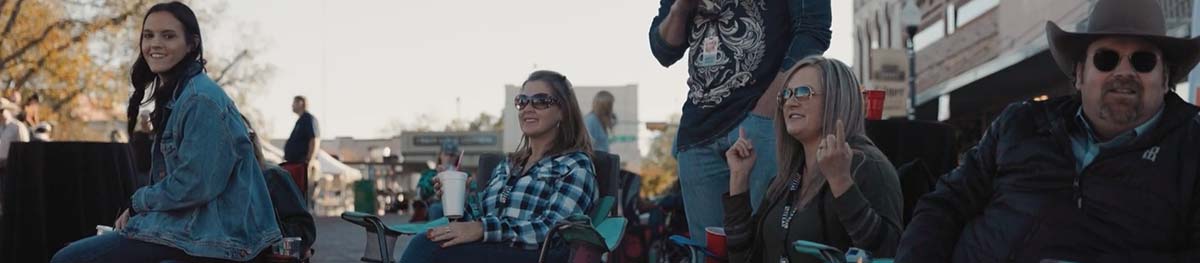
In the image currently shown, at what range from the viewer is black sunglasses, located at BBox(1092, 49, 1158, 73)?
3375 millimetres

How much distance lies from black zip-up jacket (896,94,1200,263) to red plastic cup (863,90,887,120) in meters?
2.10

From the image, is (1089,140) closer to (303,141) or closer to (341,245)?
(303,141)

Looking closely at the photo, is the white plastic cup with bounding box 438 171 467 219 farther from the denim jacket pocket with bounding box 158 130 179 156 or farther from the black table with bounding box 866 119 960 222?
the black table with bounding box 866 119 960 222

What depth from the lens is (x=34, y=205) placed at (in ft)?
26.8

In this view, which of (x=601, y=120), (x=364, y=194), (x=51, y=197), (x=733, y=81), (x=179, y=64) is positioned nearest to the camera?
(x=179, y=64)

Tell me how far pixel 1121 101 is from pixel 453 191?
2597mm

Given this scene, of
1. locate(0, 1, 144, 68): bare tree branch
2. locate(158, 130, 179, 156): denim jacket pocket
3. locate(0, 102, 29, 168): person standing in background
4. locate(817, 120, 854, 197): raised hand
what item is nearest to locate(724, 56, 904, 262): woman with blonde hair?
locate(817, 120, 854, 197): raised hand

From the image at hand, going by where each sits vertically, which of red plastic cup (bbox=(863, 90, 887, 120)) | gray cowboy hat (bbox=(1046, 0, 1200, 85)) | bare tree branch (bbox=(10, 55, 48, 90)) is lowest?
red plastic cup (bbox=(863, 90, 887, 120))

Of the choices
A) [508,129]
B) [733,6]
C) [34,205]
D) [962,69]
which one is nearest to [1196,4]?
[733,6]

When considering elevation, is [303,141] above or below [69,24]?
below

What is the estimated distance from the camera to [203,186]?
480 centimetres

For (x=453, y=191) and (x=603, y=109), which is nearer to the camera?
(x=453, y=191)

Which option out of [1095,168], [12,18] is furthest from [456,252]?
[12,18]

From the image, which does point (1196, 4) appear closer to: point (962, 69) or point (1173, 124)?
point (1173, 124)
